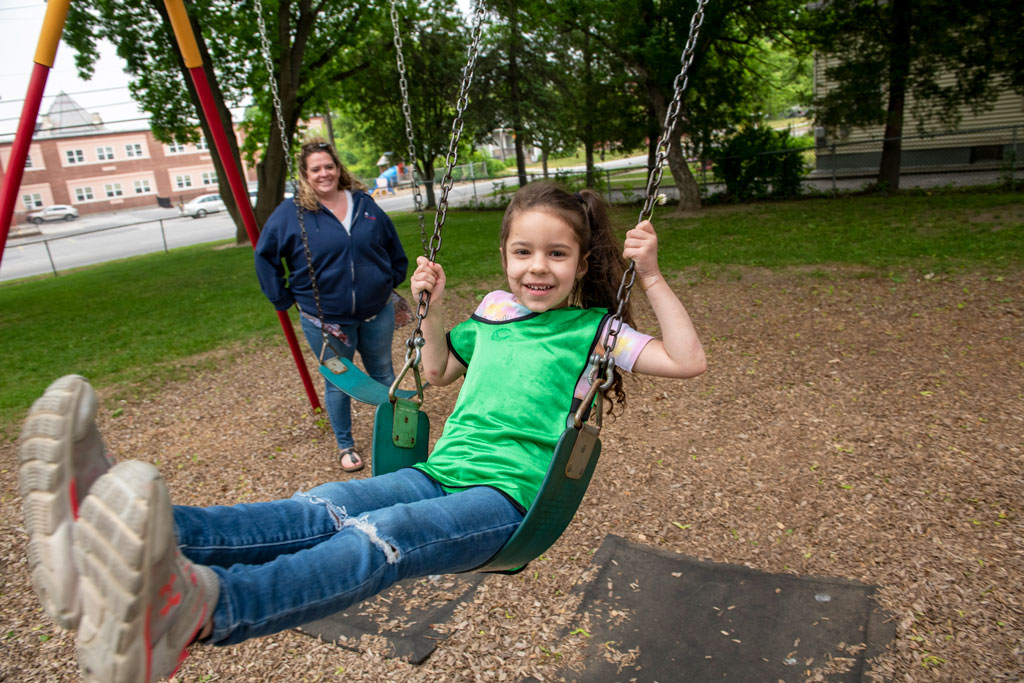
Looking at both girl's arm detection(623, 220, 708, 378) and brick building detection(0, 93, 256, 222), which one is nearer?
girl's arm detection(623, 220, 708, 378)

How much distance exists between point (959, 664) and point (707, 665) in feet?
2.60

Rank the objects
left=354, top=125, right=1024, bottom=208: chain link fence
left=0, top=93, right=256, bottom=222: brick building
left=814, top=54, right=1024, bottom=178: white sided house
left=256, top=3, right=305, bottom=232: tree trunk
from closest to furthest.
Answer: left=256, top=3, right=305, bottom=232: tree trunk → left=354, top=125, right=1024, bottom=208: chain link fence → left=814, top=54, right=1024, bottom=178: white sided house → left=0, top=93, right=256, bottom=222: brick building

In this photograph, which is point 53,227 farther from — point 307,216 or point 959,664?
point 959,664

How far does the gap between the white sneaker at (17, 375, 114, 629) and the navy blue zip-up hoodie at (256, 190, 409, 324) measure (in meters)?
2.17

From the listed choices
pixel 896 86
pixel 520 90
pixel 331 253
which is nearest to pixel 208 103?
pixel 331 253

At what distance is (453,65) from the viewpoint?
18609mm

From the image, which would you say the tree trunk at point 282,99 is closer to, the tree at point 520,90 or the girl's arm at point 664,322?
the tree at point 520,90

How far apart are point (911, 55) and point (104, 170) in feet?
149

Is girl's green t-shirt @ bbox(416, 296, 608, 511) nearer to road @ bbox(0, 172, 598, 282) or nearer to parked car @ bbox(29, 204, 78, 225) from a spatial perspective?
road @ bbox(0, 172, 598, 282)

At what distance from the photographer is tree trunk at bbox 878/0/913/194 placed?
36.5 feet

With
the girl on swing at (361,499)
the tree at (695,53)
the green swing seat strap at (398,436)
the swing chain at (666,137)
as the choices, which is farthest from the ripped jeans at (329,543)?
the tree at (695,53)

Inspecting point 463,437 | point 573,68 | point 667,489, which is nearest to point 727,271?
point 667,489

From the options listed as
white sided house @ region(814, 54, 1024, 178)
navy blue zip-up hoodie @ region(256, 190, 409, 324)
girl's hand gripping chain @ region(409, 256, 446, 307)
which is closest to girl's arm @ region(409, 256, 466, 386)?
girl's hand gripping chain @ region(409, 256, 446, 307)

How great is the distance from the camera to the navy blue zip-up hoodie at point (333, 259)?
3521 mm
